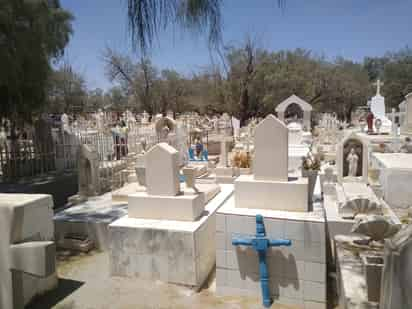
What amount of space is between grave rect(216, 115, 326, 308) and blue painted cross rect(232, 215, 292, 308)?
0.06 metres

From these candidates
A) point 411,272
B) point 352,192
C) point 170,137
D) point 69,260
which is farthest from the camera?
point 170,137

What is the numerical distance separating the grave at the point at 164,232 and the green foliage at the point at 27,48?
5.43 metres

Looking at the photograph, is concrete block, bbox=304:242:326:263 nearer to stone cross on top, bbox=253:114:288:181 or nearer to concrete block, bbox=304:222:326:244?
concrete block, bbox=304:222:326:244

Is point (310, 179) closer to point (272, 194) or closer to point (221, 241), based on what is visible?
point (272, 194)

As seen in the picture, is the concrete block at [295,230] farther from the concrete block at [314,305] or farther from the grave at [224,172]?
the grave at [224,172]

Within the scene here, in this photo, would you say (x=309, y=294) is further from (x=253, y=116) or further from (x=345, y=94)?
(x=345, y=94)

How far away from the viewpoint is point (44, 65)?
10.4 m

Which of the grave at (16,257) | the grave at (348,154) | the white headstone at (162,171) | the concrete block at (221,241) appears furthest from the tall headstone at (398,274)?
the grave at (348,154)

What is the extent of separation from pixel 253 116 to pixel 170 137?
19.9 meters

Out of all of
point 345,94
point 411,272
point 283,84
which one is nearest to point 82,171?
point 411,272

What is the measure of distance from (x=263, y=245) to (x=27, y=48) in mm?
8335

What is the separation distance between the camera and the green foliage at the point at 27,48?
26.3 ft

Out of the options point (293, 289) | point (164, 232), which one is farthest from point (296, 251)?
point (164, 232)

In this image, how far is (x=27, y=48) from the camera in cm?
887
